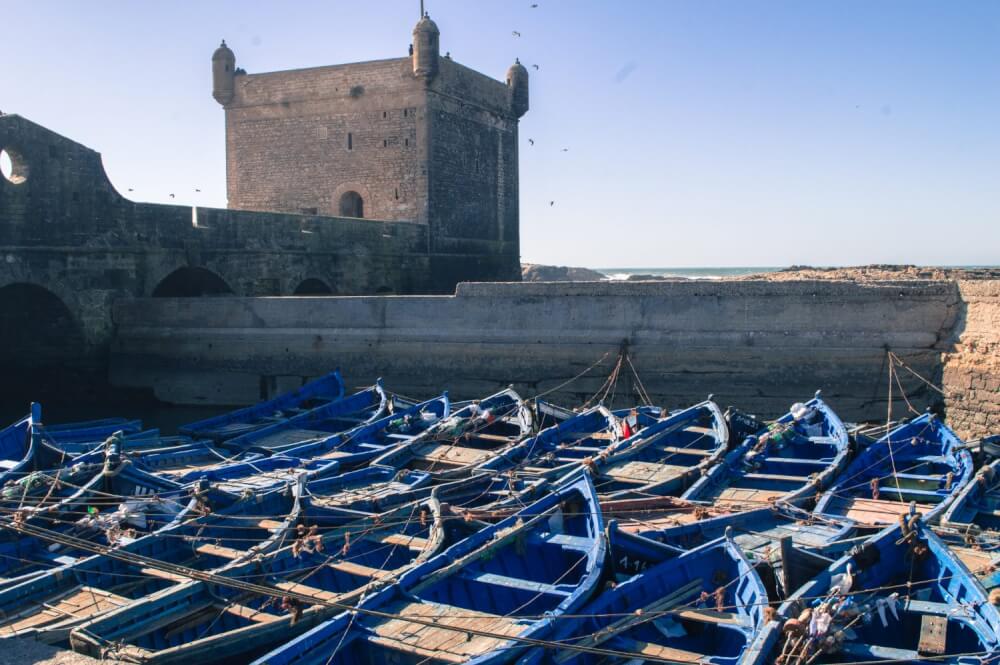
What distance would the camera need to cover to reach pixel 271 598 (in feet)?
21.4

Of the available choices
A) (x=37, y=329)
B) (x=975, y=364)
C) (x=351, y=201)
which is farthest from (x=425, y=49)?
(x=975, y=364)

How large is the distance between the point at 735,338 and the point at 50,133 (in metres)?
12.2

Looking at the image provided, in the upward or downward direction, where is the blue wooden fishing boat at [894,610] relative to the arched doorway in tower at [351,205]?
downward

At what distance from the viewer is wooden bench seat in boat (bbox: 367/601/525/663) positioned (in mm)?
5562

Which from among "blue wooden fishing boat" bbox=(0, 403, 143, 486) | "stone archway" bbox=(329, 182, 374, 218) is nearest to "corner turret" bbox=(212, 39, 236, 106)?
"stone archway" bbox=(329, 182, 374, 218)

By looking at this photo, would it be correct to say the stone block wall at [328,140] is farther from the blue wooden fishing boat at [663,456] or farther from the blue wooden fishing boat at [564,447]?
the blue wooden fishing boat at [663,456]

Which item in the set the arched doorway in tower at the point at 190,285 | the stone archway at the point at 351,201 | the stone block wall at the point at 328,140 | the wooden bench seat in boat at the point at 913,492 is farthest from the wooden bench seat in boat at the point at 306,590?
the stone archway at the point at 351,201

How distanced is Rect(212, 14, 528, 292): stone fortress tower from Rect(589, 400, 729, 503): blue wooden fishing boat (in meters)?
14.1

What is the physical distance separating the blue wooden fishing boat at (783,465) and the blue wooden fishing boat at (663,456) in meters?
0.24

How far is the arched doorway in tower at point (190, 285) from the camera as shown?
19422mm

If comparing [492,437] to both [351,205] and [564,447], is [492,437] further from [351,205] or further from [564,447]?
[351,205]

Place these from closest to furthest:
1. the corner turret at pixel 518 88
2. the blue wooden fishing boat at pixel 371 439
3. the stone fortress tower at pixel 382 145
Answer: the blue wooden fishing boat at pixel 371 439 < the stone fortress tower at pixel 382 145 < the corner turret at pixel 518 88

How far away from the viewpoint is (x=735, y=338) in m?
13.5

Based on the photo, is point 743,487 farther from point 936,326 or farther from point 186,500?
point 186,500
